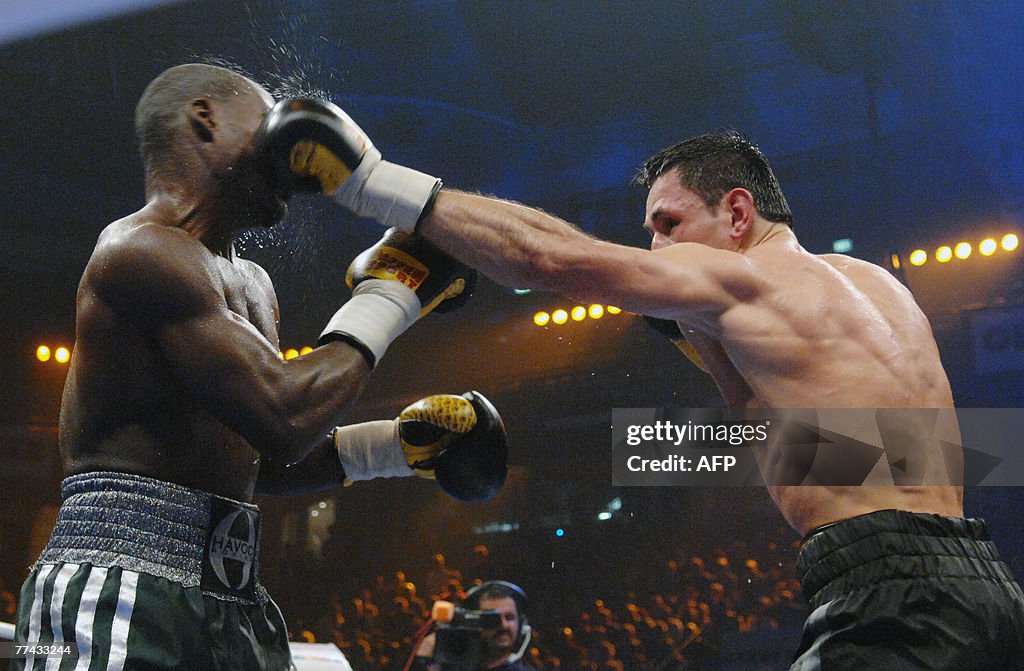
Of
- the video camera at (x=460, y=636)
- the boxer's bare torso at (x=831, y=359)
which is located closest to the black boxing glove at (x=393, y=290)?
the boxer's bare torso at (x=831, y=359)

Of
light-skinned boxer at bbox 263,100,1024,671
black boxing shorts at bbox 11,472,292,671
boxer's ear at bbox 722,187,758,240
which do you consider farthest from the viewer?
boxer's ear at bbox 722,187,758,240

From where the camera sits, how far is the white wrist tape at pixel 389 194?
1676 millimetres

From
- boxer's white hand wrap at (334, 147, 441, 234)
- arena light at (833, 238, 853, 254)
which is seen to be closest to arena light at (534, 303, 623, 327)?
arena light at (833, 238, 853, 254)

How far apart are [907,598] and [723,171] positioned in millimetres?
1009

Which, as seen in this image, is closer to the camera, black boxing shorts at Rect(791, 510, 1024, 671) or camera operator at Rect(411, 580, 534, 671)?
black boxing shorts at Rect(791, 510, 1024, 671)

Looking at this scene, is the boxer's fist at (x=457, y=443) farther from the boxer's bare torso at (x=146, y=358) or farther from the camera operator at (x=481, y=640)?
the camera operator at (x=481, y=640)

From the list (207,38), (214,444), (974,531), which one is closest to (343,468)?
(214,444)

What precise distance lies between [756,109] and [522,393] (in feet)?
9.05

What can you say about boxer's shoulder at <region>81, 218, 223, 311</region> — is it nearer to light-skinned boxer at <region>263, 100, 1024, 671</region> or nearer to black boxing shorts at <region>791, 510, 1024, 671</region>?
light-skinned boxer at <region>263, 100, 1024, 671</region>

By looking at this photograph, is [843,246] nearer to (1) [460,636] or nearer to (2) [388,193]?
(1) [460,636]

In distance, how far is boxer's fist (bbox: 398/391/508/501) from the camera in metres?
1.83

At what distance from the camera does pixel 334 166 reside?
1.64 meters

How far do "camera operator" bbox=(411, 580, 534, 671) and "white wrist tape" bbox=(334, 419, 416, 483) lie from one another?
6.83 ft

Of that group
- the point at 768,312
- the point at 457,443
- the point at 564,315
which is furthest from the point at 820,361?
the point at 564,315
